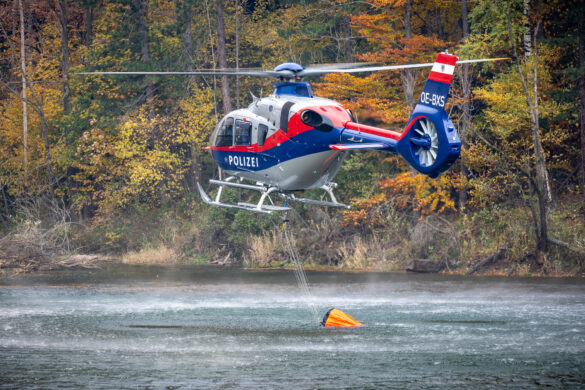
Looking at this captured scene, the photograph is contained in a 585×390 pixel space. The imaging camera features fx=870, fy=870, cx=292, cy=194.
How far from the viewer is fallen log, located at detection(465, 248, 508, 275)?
4278cm

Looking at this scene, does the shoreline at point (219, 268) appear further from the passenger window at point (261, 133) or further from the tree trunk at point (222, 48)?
the passenger window at point (261, 133)

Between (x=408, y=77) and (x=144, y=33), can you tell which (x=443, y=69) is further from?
(x=144, y=33)

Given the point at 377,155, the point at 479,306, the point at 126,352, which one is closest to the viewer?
the point at 126,352

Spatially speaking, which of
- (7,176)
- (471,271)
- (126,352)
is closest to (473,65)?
(471,271)

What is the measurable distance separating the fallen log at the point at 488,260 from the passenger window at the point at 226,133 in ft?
57.8

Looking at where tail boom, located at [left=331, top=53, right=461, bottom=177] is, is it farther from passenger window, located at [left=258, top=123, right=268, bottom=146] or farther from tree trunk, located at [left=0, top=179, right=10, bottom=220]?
tree trunk, located at [left=0, top=179, right=10, bottom=220]

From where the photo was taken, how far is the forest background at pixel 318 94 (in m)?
42.2

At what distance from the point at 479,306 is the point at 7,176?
33758mm

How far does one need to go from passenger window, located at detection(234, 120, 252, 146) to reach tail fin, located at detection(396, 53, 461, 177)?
7.18 metres

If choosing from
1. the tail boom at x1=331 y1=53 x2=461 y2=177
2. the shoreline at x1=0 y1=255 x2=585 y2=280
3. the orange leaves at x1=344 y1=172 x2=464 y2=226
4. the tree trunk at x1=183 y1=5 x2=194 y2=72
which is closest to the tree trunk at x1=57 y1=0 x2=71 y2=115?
the tree trunk at x1=183 y1=5 x2=194 y2=72

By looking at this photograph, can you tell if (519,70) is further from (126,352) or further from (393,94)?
(126,352)

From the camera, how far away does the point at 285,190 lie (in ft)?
97.5

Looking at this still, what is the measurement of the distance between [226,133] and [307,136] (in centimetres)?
411

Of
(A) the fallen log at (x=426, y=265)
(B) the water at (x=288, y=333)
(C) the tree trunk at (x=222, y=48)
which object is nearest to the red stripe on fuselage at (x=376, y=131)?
(B) the water at (x=288, y=333)
